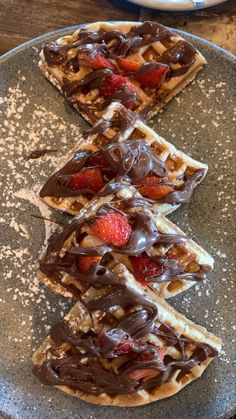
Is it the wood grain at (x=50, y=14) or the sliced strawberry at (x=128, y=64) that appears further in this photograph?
the wood grain at (x=50, y=14)

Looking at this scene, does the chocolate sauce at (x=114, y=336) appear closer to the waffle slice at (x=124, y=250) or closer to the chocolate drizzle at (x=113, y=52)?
the waffle slice at (x=124, y=250)

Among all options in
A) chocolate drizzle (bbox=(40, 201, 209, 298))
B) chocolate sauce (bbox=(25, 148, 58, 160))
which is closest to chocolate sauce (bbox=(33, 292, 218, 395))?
chocolate drizzle (bbox=(40, 201, 209, 298))

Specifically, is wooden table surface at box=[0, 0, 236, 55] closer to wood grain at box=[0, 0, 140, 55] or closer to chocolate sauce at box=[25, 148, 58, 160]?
wood grain at box=[0, 0, 140, 55]

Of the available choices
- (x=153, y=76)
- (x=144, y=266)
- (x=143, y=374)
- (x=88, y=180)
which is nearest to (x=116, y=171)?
(x=88, y=180)

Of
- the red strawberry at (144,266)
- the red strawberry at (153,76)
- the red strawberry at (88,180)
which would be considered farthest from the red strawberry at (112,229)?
the red strawberry at (153,76)

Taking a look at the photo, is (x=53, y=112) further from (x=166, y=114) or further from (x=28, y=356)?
(x=28, y=356)

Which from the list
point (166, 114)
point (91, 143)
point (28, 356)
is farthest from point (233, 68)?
point (28, 356)
